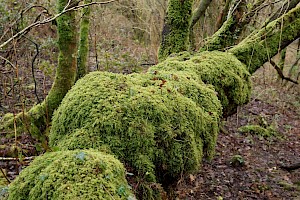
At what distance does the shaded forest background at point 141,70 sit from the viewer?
511 cm

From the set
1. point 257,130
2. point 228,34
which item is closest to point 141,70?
point 257,130

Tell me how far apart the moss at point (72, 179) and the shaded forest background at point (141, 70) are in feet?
1.73

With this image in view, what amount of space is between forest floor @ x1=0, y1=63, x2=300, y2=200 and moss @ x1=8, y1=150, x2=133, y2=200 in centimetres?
119

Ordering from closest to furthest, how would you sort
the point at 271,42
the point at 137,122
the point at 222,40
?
the point at 137,122 < the point at 271,42 < the point at 222,40

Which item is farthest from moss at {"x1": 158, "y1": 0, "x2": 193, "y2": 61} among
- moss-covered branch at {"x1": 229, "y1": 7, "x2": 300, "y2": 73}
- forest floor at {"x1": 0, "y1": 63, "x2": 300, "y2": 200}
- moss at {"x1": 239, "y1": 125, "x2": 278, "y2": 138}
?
moss at {"x1": 239, "y1": 125, "x2": 278, "y2": 138}

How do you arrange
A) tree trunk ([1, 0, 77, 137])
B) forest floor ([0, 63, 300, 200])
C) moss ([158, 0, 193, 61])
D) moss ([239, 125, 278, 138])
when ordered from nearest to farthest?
moss ([158, 0, 193, 61]) < tree trunk ([1, 0, 77, 137]) < forest floor ([0, 63, 300, 200]) < moss ([239, 125, 278, 138])

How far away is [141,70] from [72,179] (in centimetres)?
849

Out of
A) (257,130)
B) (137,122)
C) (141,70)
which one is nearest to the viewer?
(137,122)

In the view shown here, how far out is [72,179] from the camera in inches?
60.5

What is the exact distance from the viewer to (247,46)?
14.3 feet

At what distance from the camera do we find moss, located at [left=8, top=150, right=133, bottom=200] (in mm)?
1498

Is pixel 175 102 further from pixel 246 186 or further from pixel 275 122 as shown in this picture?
pixel 275 122

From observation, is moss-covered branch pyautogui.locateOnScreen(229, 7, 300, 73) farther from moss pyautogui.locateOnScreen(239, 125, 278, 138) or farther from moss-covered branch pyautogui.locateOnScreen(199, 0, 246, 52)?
moss pyautogui.locateOnScreen(239, 125, 278, 138)

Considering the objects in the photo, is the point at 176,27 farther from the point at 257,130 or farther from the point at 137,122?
the point at 257,130
